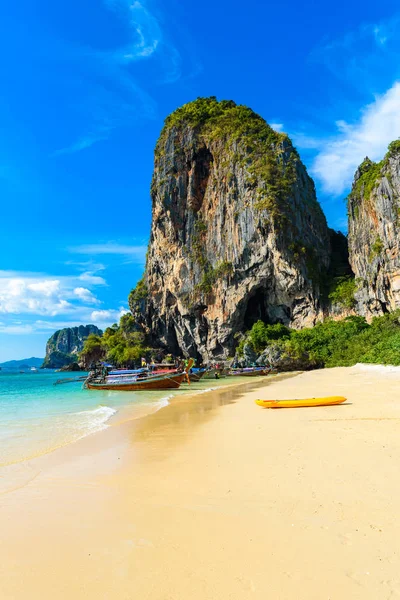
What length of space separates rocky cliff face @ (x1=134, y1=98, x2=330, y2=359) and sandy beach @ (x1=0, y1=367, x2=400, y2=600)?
152 ft

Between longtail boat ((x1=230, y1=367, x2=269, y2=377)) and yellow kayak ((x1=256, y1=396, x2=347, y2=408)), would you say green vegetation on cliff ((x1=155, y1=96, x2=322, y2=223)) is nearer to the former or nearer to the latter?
longtail boat ((x1=230, y1=367, x2=269, y2=377))

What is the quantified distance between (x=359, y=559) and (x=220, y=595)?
1166 mm

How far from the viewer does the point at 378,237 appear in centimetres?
4278

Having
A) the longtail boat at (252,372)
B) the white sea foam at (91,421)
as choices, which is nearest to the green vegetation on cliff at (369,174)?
the longtail boat at (252,372)

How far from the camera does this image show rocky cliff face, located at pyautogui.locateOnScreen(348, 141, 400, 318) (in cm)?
4034

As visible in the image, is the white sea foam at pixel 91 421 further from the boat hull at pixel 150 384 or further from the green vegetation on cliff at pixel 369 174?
the green vegetation on cliff at pixel 369 174

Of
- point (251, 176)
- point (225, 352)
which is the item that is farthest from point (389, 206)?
point (225, 352)

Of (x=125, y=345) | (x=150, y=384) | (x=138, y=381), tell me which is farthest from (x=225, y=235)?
(x=150, y=384)

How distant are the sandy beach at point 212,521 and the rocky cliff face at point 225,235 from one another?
46370 mm

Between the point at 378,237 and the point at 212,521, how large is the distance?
150 feet

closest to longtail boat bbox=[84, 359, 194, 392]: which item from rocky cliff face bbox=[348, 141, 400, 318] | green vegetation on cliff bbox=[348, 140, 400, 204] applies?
rocky cliff face bbox=[348, 141, 400, 318]

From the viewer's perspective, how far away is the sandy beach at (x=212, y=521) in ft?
8.68

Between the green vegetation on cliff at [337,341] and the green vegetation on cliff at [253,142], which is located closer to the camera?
the green vegetation on cliff at [337,341]

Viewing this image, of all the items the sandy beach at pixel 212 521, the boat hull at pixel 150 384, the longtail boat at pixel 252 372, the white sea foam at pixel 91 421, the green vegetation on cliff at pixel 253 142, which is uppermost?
the green vegetation on cliff at pixel 253 142
